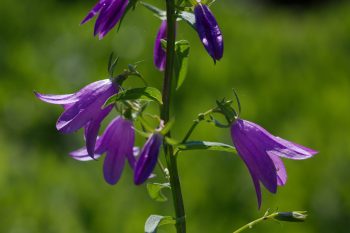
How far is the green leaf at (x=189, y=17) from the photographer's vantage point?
1930mm

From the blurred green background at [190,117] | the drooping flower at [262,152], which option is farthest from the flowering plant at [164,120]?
the blurred green background at [190,117]

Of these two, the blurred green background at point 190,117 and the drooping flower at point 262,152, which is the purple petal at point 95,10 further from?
the blurred green background at point 190,117

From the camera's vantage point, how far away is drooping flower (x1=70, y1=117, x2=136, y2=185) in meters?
2.14

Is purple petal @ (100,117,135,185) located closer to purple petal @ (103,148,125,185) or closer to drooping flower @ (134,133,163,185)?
purple petal @ (103,148,125,185)

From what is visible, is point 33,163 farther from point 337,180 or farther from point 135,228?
point 337,180

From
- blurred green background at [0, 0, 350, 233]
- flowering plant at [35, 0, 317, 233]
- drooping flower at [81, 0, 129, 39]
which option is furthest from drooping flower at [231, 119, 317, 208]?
blurred green background at [0, 0, 350, 233]

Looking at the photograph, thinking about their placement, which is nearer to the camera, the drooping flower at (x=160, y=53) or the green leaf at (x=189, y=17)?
the green leaf at (x=189, y=17)

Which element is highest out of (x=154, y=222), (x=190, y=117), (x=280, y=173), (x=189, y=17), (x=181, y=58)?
(x=189, y=17)

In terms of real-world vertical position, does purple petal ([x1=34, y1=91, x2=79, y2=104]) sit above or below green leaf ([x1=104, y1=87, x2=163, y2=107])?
below

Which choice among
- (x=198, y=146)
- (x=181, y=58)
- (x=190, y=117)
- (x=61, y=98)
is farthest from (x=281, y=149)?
(x=190, y=117)

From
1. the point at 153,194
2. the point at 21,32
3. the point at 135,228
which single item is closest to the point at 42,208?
the point at 135,228

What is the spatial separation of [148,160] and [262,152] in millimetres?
373

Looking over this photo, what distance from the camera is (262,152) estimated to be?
6.68 ft

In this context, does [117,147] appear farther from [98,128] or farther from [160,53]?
[160,53]
